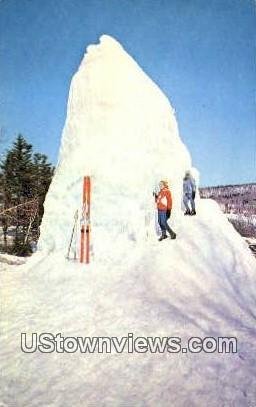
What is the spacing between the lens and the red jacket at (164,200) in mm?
8867

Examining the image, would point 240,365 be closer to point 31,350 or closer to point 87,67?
point 31,350

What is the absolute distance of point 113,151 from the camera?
959 centimetres

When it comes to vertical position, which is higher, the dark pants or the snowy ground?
the dark pants

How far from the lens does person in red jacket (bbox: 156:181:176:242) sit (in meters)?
8.82

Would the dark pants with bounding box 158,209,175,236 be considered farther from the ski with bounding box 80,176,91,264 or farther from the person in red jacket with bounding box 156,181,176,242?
the ski with bounding box 80,176,91,264

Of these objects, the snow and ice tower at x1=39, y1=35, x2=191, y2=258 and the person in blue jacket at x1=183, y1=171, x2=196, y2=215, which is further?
the person in blue jacket at x1=183, y1=171, x2=196, y2=215

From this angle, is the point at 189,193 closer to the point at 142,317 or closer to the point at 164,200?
the point at 164,200

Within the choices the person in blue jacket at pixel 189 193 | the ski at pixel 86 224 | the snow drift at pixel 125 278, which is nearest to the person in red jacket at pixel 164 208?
the snow drift at pixel 125 278

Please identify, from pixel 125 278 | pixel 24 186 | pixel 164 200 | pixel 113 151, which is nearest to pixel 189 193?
pixel 164 200

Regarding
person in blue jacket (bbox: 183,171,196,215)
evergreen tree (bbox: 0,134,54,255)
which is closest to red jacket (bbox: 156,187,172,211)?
person in blue jacket (bbox: 183,171,196,215)

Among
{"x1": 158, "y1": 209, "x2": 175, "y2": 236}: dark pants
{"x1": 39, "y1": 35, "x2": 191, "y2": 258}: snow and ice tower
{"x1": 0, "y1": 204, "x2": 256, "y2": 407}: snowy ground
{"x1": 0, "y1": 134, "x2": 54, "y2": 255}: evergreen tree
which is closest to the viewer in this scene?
Answer: {"x1": 0, "y1": 204, "x2": 256, "y2": 407}: snowy ground

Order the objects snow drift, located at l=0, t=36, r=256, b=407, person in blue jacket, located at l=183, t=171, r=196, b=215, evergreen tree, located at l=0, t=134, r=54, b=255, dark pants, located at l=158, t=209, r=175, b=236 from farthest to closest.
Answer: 1. evergreen tree, located at l=0, t=134, r=54, b=255
2. person in blue jacket, located at l=183, t=171, r=196, b=215
3. dark pants, located at l=158, t=209, r=175, b=236
4. snow drift, located at l=0, t=36, r=256, b=407

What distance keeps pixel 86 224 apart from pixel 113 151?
1552 millimetres

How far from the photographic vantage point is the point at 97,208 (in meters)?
9.30
